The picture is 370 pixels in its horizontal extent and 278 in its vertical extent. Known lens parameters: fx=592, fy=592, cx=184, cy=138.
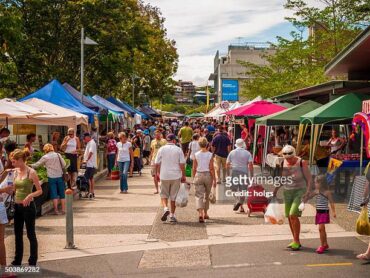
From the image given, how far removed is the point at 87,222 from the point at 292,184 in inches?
181

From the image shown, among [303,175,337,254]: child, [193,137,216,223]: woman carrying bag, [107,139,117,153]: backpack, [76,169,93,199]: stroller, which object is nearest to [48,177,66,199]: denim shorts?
[76,169,93,199]: stroller

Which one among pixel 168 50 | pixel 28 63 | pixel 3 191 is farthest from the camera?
pixel 168 50

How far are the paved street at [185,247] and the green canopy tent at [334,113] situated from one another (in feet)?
9.02

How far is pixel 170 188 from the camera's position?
1184 centimetres

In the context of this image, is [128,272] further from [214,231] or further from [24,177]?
[214,231]

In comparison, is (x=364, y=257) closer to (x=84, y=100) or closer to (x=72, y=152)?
(x=72, y=152)

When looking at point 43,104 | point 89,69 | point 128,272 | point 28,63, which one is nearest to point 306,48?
point 89,69

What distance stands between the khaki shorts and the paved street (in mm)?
574

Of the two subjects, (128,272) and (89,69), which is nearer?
(128,272)

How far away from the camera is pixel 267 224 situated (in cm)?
1138

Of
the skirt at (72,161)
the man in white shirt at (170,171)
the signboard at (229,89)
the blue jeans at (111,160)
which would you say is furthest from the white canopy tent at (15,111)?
the signboard at (229,89)

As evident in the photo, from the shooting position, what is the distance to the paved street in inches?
313

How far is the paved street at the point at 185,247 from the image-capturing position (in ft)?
26.0

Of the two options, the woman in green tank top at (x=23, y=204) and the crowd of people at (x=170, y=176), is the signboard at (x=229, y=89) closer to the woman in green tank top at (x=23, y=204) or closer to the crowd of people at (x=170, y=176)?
the crowd of people at (x=170, y=176)
